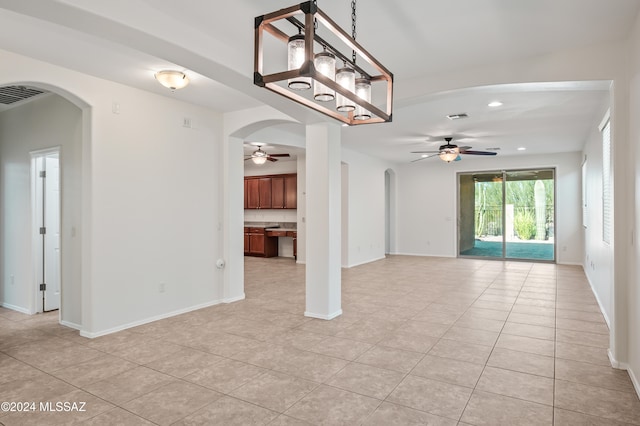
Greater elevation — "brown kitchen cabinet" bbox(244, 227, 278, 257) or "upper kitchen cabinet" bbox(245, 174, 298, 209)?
"upper kitchen cabinet" bbox(245, 174, 298, 209)

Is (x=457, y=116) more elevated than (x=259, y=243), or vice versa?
(x=457, y=116)

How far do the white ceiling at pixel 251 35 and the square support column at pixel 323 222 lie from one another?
31 centimetres

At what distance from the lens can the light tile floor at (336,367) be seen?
2.42 m

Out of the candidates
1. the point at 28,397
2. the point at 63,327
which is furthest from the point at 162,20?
the point at 63,327

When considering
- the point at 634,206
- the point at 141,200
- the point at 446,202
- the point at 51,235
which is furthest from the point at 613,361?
the point at 446,202

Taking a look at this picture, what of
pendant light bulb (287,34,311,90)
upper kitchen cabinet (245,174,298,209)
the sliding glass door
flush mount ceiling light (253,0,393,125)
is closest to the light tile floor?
flush mount ceiling light (253,0,393,125)

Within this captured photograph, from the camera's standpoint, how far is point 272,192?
10523 mm

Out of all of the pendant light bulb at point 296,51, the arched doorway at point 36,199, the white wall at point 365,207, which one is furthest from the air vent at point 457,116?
the arched doorway at point 36,199

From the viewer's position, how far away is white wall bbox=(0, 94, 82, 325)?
4199 millimetres

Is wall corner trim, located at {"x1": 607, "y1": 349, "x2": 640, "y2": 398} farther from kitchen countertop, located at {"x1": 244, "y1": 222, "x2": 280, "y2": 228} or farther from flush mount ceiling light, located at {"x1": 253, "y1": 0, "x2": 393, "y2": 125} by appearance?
kitchen countertop, located at {"x1": 244, "y1": 222, "x2": 280, "y2": 228}

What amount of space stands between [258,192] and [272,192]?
52 centimetres

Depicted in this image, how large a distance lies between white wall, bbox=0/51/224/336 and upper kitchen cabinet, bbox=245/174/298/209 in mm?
4958

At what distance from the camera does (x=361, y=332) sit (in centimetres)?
400

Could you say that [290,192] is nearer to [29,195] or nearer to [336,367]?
[29,195]
